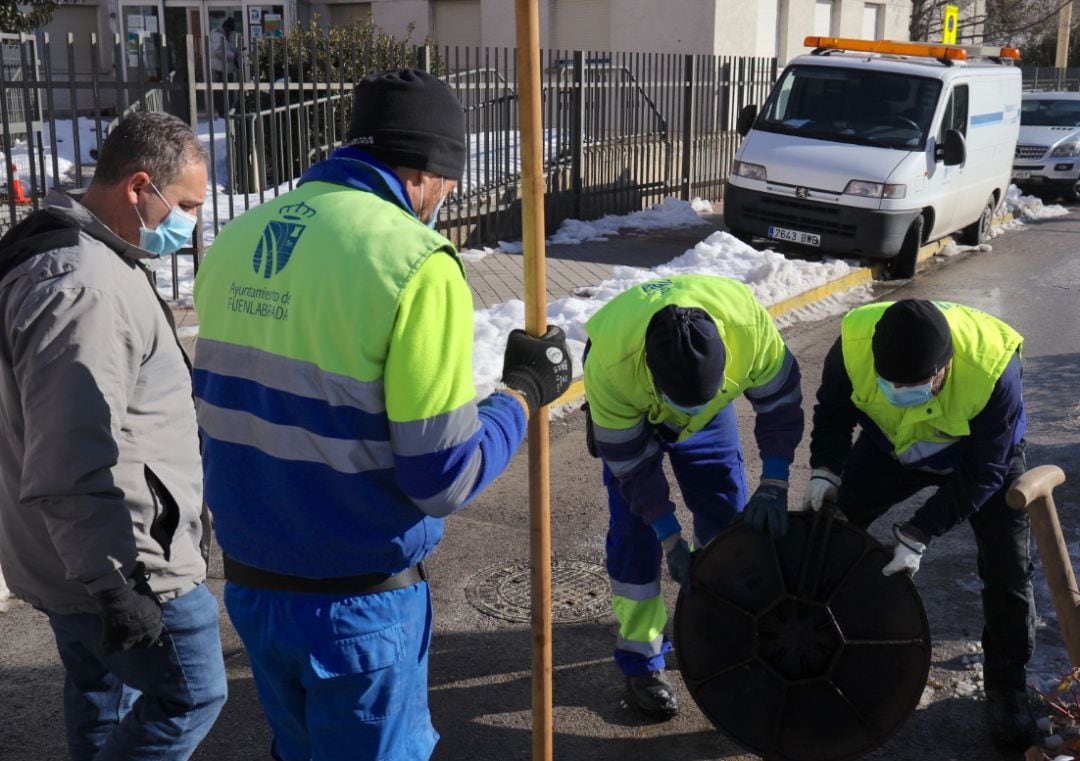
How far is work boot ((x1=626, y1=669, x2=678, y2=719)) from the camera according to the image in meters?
3.89

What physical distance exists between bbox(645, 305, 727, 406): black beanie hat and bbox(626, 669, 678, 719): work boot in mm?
1099

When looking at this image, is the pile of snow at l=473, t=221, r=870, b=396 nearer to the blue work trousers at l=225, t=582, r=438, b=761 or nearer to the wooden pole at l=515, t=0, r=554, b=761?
the wooden pole at l=515, t=0, r=554, b=761

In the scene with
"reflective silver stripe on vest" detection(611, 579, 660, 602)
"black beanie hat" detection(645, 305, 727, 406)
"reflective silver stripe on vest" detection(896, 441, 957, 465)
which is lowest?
"reflective silver stripe on vest" detection(611, 579, 660, 602)

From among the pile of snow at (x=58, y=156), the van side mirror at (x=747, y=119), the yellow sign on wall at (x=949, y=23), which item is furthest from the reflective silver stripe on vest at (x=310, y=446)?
the yellow sign on wall at (x=949, y=23)

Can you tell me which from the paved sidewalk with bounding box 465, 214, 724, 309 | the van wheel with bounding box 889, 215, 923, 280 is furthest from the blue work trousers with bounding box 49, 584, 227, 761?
the van wheel with bounding box 889, 215, 923, 280

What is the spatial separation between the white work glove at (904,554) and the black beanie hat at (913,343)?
1.52 feet

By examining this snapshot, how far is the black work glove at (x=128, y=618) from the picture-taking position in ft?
8.15

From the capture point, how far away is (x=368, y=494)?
2.38 m

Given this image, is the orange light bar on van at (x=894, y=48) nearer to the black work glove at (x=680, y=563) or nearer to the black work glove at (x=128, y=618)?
the black work glove at (x=680, y=563)

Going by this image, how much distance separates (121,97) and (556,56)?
6314mm

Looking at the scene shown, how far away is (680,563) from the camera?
12.0 ft

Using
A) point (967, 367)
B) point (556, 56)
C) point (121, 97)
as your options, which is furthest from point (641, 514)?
point (556, 56)

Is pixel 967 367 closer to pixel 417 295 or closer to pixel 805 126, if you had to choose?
pixel 417 295

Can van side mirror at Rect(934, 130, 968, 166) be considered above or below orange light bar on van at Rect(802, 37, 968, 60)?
below
